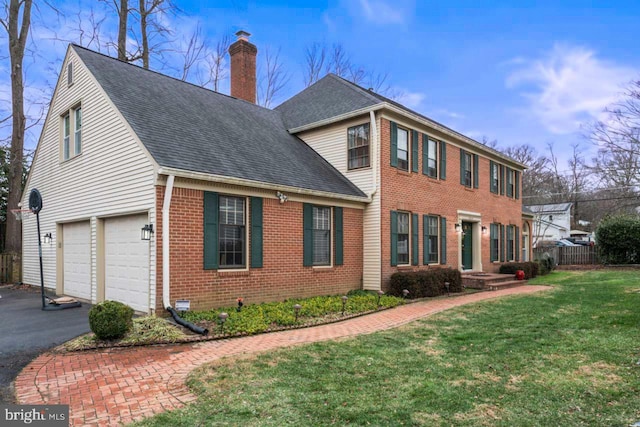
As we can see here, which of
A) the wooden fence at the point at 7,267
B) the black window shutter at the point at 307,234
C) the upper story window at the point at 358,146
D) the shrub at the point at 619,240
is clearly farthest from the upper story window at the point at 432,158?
the wooden fence at the point at 7,267

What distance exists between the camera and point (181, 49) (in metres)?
21.9

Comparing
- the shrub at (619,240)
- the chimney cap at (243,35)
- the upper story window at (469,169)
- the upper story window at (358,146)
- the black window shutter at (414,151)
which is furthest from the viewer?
the shrub at (619,240)

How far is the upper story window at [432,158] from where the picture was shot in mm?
14000

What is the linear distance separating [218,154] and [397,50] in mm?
15756

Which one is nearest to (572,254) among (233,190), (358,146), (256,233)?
(358,146)

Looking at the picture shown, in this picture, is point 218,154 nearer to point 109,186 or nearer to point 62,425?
point 109,186

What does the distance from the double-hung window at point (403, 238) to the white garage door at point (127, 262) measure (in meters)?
7.44

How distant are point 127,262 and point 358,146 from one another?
7.27 m

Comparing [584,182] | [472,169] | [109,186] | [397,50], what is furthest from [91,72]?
[584,182]

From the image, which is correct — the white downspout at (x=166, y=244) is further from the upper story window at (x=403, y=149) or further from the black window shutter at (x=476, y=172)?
Result: the black window shutter at (x=476, y=172)

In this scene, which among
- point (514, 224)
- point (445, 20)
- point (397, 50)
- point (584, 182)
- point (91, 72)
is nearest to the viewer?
point (91, 72)

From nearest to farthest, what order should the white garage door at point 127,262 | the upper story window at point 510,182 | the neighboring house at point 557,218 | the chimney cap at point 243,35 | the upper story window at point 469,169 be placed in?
the white garage door at point 127,262, the chimney cap at point 243,35, the upper story window at point 469,169, the upper story window at point 510,182, the neighboring house at point 557,218

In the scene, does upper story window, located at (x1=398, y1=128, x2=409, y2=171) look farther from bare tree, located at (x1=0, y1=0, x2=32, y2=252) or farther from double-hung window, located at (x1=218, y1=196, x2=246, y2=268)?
bare tree, located at (x1=0, y1=0, x2=32, y2=252)

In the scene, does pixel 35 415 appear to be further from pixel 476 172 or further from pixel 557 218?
pixel 557 218
